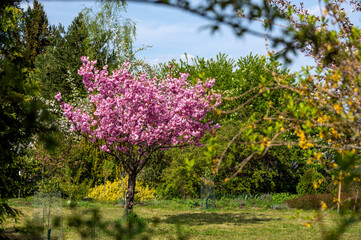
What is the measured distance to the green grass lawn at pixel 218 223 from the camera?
29.2 feet

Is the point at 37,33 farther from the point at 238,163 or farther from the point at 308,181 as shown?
the point at 308,181

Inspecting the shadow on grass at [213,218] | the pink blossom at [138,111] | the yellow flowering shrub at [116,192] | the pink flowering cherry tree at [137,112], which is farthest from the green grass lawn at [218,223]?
the pink blossom at [138,111]

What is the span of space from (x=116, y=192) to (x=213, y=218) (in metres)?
5.62

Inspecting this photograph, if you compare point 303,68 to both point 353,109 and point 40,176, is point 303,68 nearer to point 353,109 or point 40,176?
point 353,109

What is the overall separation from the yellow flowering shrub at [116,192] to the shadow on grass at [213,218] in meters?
3.92

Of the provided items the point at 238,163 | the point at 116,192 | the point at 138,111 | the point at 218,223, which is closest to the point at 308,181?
the point at 238,163

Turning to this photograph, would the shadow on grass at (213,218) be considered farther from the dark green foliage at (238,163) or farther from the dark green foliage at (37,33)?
the dark green foliage at (37,33)

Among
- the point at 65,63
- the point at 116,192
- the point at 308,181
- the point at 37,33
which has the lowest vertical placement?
the point at 116,192

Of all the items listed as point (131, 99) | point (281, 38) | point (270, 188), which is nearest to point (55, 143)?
point (281, 38)

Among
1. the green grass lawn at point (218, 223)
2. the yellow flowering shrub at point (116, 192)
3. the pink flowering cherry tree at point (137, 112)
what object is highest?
the pink flowering cherry tree at point (137, 112)

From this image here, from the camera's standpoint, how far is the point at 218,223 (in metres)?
10.5

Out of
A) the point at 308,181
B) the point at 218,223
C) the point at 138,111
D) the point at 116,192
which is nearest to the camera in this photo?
the point at 138,111

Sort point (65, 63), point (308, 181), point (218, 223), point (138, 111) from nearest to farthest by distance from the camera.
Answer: point (138, 111)
point (218, 223)
point (308, 181)
point (65, 63)

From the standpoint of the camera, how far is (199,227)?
9.79 metres
